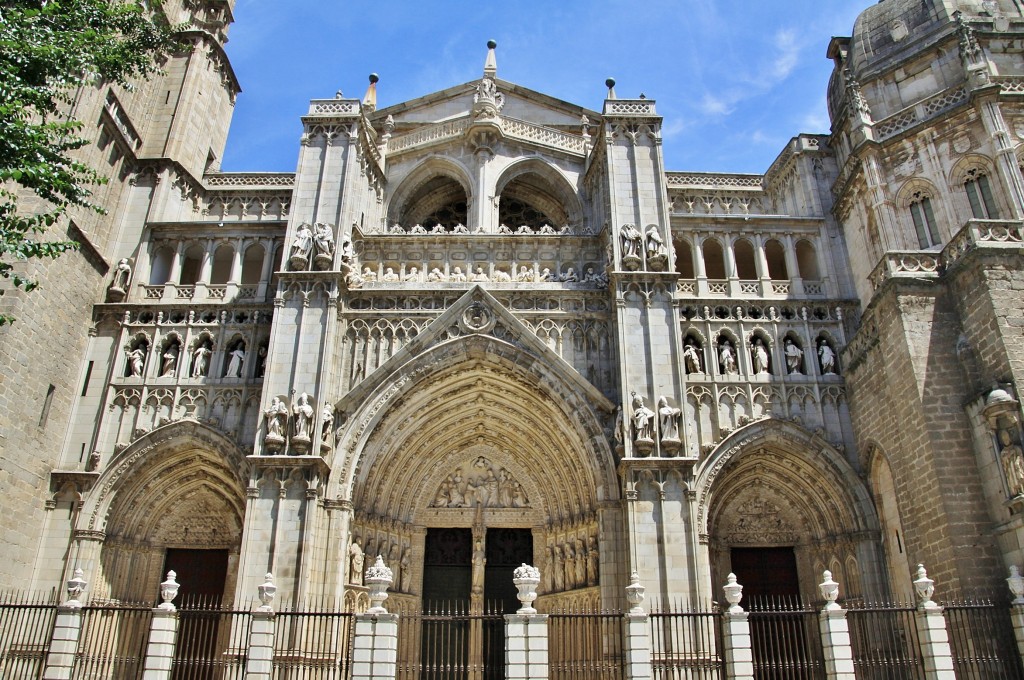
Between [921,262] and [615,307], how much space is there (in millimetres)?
6862

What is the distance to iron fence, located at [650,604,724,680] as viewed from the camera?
14812 millimetres

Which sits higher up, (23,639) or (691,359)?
(691,359)

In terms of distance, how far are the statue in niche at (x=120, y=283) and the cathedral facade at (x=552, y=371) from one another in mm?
77

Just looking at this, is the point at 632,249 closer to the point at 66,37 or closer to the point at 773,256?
the point at 773,256

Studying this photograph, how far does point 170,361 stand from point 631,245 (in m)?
12.1

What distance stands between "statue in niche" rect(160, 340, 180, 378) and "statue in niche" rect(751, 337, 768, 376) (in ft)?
48.4

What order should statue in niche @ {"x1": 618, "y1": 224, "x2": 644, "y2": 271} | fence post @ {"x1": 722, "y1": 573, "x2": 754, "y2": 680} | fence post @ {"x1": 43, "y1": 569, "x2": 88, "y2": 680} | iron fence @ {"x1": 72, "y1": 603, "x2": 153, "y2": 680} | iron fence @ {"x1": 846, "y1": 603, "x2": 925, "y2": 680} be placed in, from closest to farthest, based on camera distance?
1. fence post @ {"x1": 722, "y1": 573, "x2": 754, "y2": 680}
2. fence post @ {"x1": 43, "y1": 569, "x2": 88, "y2": 680}
3. iron fence @ {"x1": 72, "y1": 603, "x2": 153, "y2": 680}
4. iron fence @ {"x1": 846, "y1": 603, "x2": 925, "y2": 680}
5. statue in niche @ {"x1": 618, "y1": 224, "x2": 644, "y2": 271}

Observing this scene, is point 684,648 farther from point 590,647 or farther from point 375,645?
point 375,645

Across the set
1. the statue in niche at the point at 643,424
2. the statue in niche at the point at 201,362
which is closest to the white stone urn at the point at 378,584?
the statue in niche at the point at 643,424

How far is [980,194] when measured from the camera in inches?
720

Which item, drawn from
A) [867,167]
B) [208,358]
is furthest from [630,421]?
[208,358]

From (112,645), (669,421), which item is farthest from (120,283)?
(669,421)

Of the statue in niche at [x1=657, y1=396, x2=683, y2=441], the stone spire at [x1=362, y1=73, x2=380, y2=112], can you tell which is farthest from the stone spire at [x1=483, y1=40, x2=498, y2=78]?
the statue in niche at [x1=657, y1=396, x2=683, y2=441]

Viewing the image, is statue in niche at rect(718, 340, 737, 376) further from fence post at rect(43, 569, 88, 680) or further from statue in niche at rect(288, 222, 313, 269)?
fence post at rect(43, 569, 88, 680)
